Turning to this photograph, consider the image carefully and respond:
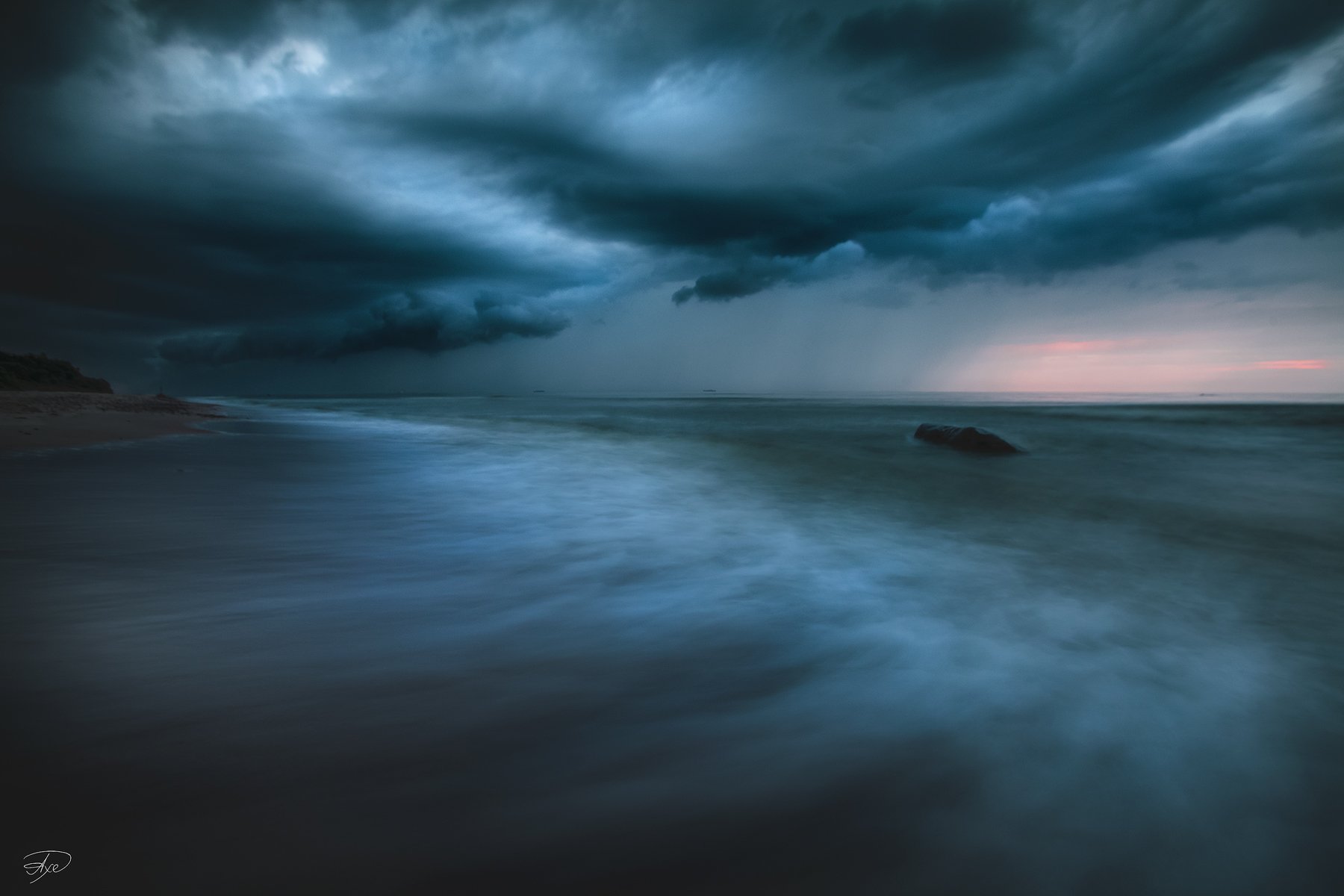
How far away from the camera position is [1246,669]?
300 centimetres

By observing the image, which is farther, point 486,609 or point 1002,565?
point 1002,565

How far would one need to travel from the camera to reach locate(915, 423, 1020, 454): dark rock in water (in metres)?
14.2

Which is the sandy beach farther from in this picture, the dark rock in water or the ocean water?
the dark rock in water

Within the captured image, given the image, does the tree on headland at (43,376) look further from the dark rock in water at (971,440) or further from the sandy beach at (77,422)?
the dark rock in water at (971,440)

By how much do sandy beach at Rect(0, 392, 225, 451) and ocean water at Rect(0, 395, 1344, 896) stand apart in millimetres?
8285

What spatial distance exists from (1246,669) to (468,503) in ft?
22.5

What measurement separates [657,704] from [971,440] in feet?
47.2

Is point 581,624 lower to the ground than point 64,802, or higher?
lower

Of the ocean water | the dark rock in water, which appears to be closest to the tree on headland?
the ocean water

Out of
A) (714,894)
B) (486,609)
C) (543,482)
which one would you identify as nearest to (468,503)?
(543,482)

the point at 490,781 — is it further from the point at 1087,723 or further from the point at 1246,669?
the point at 1246,669

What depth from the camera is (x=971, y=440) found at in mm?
14555

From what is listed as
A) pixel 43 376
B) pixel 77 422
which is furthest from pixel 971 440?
pixel 43 376

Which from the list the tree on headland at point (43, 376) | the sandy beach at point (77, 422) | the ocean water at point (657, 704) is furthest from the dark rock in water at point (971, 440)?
the tree on headland at point (43, 376)
